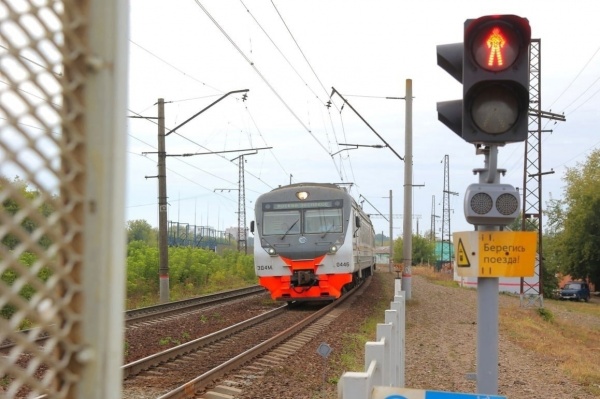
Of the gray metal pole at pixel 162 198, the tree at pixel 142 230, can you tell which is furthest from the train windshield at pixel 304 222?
the tree at pixel 142 230

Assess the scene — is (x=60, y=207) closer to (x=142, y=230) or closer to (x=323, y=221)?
(x=323, y=221)

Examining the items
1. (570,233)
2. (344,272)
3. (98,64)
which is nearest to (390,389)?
(98,64)

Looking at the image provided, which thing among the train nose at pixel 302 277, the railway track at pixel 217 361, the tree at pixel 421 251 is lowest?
the tree at pixel 421 251

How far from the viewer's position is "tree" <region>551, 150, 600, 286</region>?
49281mm

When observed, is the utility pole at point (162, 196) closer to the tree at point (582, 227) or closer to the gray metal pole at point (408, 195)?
the gray metal pole at point (408, 195)

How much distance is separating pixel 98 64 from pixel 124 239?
0.38 m

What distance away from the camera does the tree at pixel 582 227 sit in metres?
49.3

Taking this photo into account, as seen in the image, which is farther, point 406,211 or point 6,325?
point 406,211

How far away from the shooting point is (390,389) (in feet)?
10.5

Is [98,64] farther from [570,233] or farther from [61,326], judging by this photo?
[570,233]

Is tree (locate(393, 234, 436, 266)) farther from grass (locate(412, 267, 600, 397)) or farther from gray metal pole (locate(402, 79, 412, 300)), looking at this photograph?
gray metal pole (locate(402, 79, 412, 300))

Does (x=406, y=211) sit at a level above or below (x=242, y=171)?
Result: below

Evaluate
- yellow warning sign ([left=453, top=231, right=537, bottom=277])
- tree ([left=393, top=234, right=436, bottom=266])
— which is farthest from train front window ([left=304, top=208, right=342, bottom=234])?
tree ([left=393, top=234, right=436, bottom=266])

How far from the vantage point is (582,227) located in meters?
49.8
